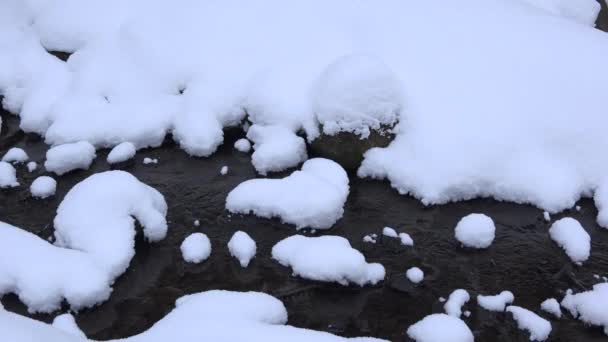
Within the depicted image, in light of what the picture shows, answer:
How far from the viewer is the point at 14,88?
25.6 ft

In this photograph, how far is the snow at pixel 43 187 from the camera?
6.11 meters

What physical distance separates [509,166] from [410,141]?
46.2 inches

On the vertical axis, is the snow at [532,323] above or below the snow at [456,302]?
above

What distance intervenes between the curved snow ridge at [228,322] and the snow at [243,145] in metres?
2.36

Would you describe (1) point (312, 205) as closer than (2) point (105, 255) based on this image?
No

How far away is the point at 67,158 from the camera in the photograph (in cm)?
644

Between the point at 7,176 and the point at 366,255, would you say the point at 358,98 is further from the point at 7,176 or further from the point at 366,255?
the point at 7,176

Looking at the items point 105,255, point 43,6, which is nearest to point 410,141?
point 105,255

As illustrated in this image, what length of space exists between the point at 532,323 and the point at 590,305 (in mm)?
606

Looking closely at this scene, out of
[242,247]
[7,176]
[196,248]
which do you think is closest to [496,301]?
[242,247]

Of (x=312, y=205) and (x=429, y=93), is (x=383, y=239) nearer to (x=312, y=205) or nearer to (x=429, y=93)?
(x=312, y=205)

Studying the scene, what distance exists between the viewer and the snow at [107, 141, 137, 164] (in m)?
6.61

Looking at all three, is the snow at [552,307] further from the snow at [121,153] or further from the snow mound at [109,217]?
the snow at [121,153]

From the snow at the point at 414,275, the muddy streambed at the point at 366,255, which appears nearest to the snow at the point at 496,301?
the muddy streambed at the point at 366,255
